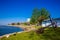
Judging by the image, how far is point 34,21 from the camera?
176ft

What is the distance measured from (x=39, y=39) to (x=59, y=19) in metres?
21.5

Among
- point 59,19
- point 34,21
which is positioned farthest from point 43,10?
point 59,19

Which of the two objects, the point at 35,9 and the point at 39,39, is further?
the point at 35,9

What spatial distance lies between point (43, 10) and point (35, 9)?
162 inches

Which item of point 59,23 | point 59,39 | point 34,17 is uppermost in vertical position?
point 34,17

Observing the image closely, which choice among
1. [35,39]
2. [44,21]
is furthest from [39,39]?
[44,21]

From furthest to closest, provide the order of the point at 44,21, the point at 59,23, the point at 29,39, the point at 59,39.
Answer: the point at 44,21 → the point at 59,23 → the point at 29,39 → the point at 59,39

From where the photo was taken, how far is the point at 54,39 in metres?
16.4

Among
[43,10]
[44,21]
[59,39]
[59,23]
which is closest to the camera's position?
[59,39]

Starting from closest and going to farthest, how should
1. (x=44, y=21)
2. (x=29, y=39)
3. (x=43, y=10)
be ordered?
(x=29, y=39)
(x=44, y=21)
(x=43, y=10)

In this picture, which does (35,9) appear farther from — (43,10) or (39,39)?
(39,39)

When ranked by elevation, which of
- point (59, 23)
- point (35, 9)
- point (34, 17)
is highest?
point (35, 9)

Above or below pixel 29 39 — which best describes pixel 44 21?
above

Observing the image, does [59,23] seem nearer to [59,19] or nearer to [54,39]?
[59,19]
